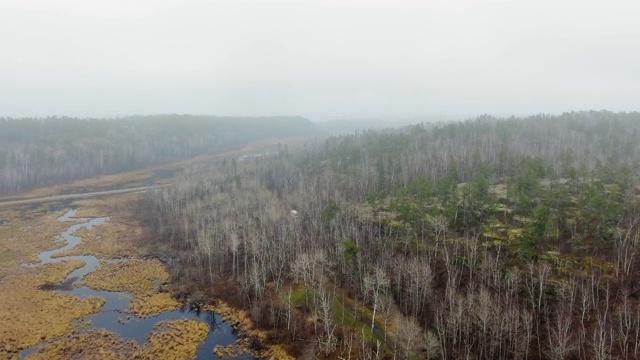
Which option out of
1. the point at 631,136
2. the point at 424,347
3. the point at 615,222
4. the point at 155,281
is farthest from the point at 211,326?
the point at 631,136

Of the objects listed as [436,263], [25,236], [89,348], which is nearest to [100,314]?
[89,348]

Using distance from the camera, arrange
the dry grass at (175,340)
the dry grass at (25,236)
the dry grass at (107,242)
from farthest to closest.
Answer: the dry grass at (107,242) → the dry grass at (25,236) → the dry grass at (175,340)

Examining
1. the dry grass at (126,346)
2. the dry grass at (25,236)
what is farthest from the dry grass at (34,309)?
the dry grass at (25,236)

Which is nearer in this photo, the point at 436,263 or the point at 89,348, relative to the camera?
the point at 89,348

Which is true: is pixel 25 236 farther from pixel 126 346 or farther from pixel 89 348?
pixel 126 346

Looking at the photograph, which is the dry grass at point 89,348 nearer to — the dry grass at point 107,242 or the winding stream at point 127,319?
the winding stream at point 127,319

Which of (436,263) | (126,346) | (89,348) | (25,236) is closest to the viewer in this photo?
(89,348)
